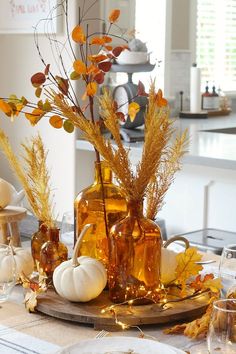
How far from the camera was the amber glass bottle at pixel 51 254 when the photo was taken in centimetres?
179

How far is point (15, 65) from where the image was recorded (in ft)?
13.1

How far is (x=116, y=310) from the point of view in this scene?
63.9 inches

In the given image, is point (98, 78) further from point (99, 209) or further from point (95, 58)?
point (99, 209)

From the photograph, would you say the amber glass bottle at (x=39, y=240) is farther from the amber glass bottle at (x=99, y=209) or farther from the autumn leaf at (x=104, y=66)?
the autumn leaf at (x=104, y=66)

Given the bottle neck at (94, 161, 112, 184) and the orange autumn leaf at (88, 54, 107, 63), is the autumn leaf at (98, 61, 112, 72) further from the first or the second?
the bottle neck at (94, 161, 112, 184)

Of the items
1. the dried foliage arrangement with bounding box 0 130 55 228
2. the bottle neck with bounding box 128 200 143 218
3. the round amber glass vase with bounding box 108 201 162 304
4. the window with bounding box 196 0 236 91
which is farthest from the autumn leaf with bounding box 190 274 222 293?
the window with bounding box 196 0 236 91

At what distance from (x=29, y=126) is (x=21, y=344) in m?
2.54

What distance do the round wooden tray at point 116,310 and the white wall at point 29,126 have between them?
2.15 meters

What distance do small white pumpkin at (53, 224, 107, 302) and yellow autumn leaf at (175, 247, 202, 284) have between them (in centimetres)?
18

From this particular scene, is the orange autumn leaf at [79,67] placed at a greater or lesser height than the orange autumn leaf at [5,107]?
greater

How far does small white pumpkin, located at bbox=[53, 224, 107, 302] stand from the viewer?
1635 mm

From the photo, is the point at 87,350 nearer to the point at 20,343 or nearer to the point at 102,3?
the point at 20,343

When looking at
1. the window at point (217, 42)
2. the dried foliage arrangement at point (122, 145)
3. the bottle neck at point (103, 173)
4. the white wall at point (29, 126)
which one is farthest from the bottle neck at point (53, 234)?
the window at point (217, 42)

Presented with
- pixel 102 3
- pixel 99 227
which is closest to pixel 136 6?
pixel 102 3
